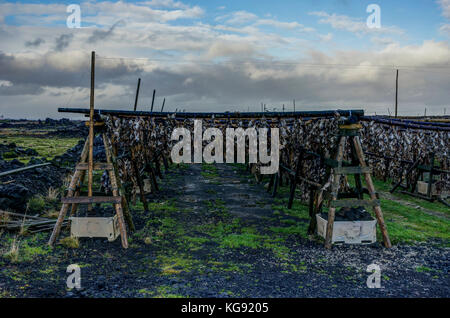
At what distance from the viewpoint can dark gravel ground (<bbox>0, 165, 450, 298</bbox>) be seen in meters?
6.54

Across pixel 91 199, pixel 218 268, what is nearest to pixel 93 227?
pixel 91 199

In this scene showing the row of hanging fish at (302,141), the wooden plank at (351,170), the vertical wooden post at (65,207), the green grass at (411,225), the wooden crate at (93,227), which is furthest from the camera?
the row of hanging fish at (302,141)

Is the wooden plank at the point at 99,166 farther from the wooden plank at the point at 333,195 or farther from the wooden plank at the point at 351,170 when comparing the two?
the wooden plank at the point at 351,170

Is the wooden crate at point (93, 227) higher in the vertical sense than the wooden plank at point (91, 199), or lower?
lower

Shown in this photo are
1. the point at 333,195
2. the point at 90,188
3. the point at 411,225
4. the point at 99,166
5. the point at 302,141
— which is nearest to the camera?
the point at 333,195

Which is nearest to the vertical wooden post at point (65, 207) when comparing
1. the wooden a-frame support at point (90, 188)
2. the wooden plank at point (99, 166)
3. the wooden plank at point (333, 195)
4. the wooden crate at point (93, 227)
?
the wooden a-frame support at point (90, 188)

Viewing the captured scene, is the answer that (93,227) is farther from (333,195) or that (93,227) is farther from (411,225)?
(411,225)

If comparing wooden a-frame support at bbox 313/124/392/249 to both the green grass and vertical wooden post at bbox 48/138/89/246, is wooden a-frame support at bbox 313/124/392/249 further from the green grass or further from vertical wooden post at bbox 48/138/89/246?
vertical wooden post at bbox 48/138/89/246

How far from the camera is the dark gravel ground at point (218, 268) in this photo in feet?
21.5

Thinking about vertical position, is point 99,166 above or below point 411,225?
above

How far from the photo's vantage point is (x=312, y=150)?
11586 millimetres

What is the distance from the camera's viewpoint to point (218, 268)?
299 inches
